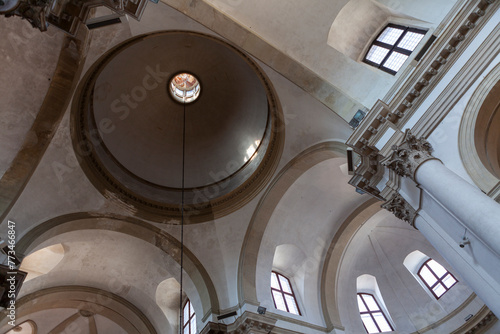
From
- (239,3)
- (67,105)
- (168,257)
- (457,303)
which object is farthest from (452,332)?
(67,105)

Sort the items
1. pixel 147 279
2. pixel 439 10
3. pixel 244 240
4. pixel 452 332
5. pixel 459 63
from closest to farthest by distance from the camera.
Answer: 1. pixel 459 63
2. pixel 439 10
3. pixel 452 332
4. pixel 244 240
5. pixel 147 279

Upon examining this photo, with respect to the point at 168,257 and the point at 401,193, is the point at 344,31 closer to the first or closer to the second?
the point at 401,193

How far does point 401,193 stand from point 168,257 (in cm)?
804

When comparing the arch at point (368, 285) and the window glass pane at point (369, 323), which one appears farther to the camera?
the arch at point (368, 285)

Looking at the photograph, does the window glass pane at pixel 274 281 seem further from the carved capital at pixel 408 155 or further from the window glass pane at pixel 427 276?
the carved capital at pixel 408 155

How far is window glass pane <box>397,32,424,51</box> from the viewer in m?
8.87

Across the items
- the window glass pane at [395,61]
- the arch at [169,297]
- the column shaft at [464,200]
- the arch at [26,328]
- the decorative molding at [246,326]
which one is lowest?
the column shaft at [464,200]

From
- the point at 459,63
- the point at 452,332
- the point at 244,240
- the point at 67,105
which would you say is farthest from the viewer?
the point at 244,240

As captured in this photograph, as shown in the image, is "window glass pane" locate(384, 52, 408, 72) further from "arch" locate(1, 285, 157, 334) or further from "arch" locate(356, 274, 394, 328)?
"arch" locate(1, 285, 157, 334)

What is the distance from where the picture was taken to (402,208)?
7.76 meters

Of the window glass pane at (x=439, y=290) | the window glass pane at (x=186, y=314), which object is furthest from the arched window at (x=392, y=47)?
the window glass pane at (x=186, y=314)

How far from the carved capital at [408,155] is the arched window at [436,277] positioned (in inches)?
313

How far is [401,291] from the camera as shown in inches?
553

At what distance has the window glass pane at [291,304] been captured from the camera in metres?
12.1
